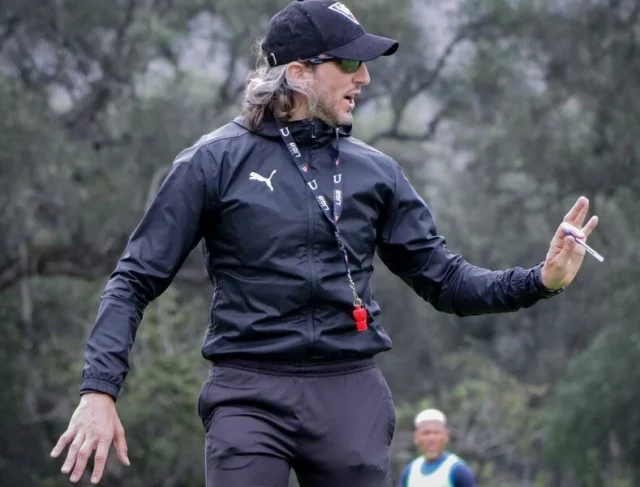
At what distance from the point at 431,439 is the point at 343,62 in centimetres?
523

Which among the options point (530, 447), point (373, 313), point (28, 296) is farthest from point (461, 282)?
point (530, 447)

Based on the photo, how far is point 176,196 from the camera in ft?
13.0

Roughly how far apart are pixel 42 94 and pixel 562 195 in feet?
31.4

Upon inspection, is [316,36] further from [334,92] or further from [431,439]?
[431,439]

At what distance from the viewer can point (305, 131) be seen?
161 inches

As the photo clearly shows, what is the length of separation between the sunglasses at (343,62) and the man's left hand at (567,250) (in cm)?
79

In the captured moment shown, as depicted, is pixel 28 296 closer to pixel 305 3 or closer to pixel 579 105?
pixel 579 105

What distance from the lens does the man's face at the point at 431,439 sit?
9.02 metres

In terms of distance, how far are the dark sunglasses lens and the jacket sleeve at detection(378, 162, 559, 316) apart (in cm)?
34

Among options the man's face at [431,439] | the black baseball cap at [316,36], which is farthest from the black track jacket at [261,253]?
the man's face at [431,439]

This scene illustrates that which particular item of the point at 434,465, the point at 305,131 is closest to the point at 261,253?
the point at 305,131

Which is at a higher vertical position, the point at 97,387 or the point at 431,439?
the point at 97,387

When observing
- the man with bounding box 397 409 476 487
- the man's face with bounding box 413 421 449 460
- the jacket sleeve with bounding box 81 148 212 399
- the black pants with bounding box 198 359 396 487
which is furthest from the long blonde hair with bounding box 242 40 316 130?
the man's face with bounding box 413 421 449 460

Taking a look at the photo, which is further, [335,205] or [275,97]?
[275,97]
